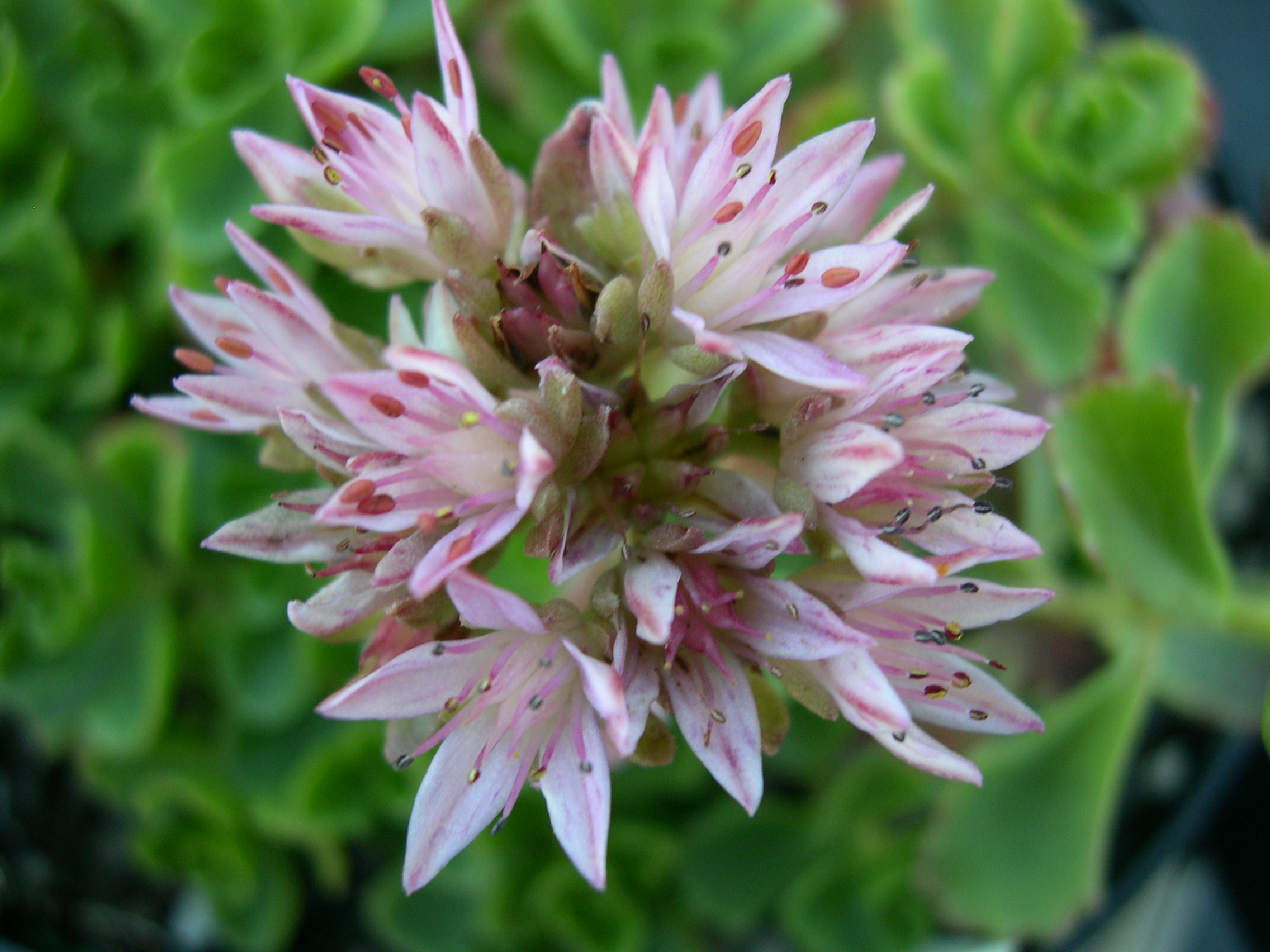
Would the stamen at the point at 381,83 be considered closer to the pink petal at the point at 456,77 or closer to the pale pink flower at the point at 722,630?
the pink petal at the point at 456,77

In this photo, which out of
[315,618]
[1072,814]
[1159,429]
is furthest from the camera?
[1072,814]

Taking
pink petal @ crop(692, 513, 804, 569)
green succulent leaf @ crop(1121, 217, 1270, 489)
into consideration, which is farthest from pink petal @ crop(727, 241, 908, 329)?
green succulent leaf @ crop(1121, 217, 1270, 489)

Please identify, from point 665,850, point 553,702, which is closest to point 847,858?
point 665,850

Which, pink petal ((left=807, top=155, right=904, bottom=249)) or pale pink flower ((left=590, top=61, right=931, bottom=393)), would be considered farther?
pink petal ((left=807, top=155, right=904, bottom=249))

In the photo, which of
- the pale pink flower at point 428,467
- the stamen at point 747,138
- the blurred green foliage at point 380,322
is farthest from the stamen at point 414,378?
the blurred green foliage at point 380,322

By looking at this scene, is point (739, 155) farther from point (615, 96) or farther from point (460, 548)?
point (460, 548)

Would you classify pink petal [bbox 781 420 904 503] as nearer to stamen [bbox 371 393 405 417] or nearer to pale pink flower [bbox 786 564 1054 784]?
pale pink flower [bbox 786 564 1054 784]

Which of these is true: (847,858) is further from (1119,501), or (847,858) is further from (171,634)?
(171,634)

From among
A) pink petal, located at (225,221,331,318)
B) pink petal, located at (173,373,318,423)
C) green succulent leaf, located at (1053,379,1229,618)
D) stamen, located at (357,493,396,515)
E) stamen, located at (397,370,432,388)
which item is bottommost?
green succulent leaf, located at (1053,379,1229,618)
